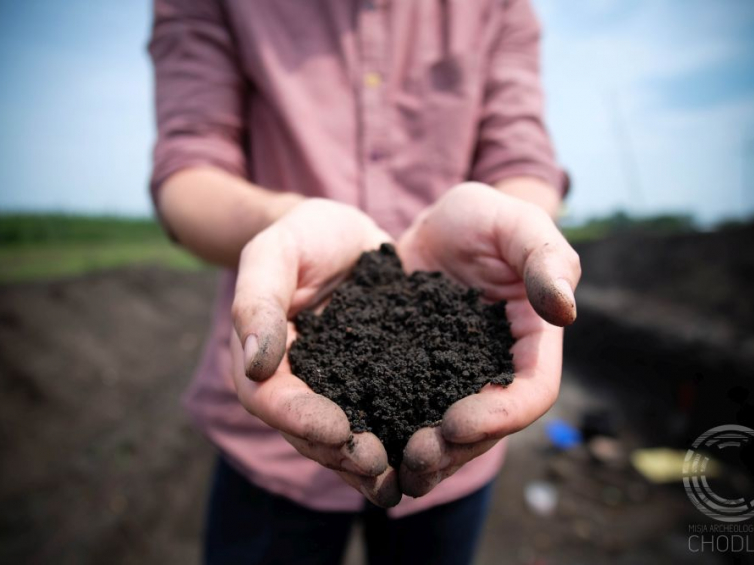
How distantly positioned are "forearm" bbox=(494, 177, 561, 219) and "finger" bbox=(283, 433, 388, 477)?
105 cm

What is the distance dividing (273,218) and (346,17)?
2.87 ft

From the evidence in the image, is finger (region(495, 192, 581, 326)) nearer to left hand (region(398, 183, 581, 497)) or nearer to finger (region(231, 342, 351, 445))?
left hand (region(398, 183, 581, 497))

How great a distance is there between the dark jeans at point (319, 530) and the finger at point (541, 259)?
3.08ft

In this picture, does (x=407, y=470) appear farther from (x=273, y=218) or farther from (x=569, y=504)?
(x=569, y=504)

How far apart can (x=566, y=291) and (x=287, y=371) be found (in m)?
0.67

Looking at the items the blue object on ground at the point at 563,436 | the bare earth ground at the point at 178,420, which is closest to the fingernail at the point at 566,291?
the bare earth ground at the point at 178,420

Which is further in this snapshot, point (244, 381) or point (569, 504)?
point (569, 504)

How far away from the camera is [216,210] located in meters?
1.47

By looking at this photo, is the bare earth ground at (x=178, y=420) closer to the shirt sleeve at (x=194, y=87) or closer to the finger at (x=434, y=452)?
the shirt sleeve at (x=194, y=87)

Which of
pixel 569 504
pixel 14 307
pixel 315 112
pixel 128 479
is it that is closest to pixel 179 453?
pixel 128 479

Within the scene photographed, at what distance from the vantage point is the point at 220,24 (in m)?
1.65

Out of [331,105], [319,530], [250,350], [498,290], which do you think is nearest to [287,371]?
[250,350]

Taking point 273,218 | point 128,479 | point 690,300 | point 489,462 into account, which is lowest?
point 690,300

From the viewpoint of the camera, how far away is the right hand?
2.84 ft
